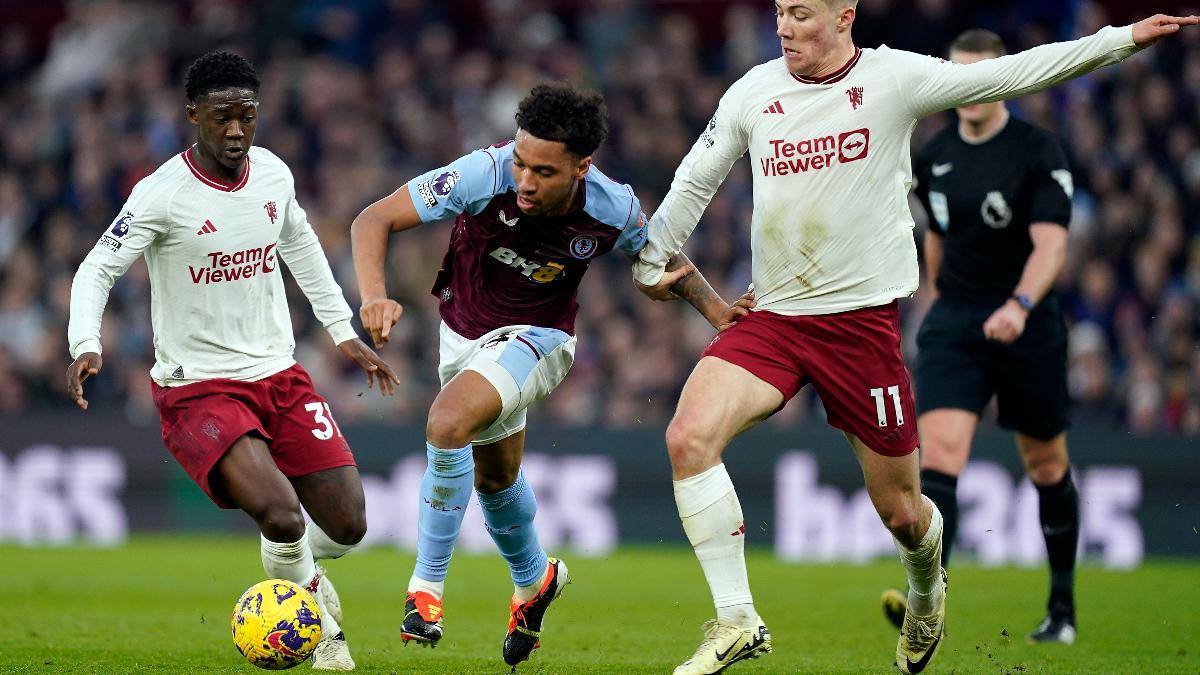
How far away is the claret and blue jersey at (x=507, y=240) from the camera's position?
22.3ft

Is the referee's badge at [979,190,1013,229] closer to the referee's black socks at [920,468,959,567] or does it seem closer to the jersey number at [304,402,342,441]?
the referee's black socks at [920,468,959,567]

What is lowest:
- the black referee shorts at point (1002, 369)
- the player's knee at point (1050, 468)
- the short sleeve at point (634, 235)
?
the player's knee at point (1050, 468)

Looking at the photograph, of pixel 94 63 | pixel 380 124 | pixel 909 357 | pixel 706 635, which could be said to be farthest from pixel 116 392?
pixel 706 635

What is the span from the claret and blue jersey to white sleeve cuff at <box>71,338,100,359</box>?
151cm

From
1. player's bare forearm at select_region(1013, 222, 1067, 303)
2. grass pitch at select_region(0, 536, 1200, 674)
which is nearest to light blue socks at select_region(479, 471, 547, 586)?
grass pitch at select_region(0, 536, 1200, 674)

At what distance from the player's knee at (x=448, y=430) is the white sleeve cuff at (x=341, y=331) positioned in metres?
0.97

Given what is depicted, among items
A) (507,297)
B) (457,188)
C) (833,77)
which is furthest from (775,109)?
(507,297)

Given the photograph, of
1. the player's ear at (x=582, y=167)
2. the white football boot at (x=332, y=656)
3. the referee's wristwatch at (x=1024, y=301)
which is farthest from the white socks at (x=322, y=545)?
the referee's wristwatch at (x=1024, y=301)

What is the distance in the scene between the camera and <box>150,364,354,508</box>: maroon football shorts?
6.97m

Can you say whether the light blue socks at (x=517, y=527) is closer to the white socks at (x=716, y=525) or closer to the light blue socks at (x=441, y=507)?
the light blue socks at (x=441, y=507)

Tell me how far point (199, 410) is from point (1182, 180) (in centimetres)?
1113

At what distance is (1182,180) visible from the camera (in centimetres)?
1512

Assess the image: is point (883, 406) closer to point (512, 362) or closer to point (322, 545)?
point (512, 362)

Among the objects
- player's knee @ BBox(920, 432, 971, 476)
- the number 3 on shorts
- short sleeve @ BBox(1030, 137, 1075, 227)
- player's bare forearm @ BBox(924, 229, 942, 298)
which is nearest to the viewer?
the number 3 on shorts
